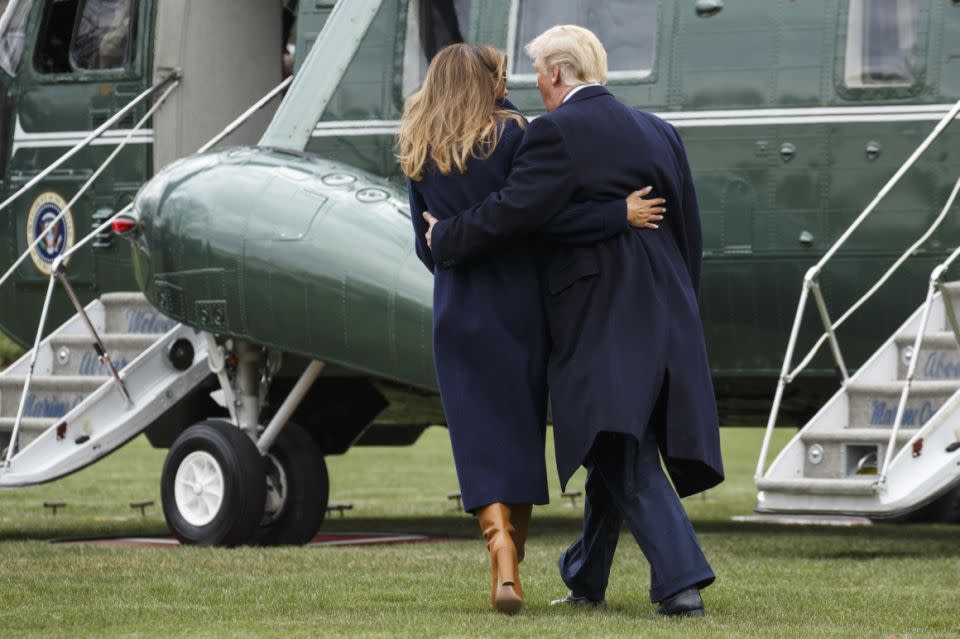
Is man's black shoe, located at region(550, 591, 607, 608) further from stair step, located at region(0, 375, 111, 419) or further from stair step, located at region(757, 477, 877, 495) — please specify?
stair step, located at region(0, 375, 111, 419)

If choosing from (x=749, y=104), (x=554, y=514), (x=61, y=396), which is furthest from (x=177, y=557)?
(x=554, y=514)

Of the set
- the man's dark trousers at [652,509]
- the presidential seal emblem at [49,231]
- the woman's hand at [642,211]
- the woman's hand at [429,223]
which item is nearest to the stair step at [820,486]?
the man's dark trousers at [652,509]

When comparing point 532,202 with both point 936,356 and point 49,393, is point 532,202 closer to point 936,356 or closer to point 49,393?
point 936,356

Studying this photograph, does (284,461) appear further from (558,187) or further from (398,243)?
(558,187)

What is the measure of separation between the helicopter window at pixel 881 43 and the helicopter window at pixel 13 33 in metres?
5.43

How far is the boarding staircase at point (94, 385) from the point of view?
10734 millimetres

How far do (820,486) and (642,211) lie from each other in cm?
286

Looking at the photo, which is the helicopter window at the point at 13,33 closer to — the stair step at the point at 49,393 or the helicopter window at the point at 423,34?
the stair step at the point at 49,393

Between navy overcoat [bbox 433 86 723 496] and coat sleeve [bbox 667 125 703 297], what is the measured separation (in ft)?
0.37

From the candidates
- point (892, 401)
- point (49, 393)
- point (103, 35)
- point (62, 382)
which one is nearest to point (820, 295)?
point (892, 401)

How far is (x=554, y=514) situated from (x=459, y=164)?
780 cm

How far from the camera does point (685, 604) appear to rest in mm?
6301

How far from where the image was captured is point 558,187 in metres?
6.40

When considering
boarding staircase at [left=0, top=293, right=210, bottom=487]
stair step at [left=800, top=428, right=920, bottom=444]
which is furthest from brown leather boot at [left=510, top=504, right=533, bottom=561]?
boarding staircase at [left=0, top=293, right=210, bottom=487]
